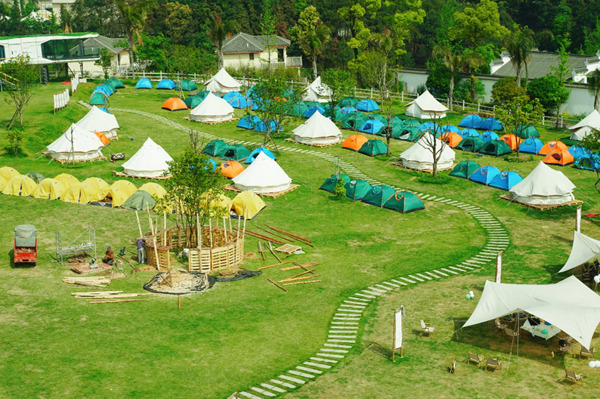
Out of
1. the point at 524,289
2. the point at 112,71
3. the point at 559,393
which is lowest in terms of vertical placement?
the point at 559,393

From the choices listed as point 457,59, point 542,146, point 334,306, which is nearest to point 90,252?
point 334,306

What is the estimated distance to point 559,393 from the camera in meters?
25.8

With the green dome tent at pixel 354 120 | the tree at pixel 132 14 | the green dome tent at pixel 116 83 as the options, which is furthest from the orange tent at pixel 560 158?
the tree at pixel 132 14

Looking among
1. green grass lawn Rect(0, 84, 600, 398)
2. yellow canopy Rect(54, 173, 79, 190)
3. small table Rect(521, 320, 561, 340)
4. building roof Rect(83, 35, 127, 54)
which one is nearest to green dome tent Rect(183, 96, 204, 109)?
building roof Rect(83, 35, 127, 54)

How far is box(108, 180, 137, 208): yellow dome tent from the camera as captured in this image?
160 feet

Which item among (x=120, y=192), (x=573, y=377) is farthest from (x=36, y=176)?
(x=573, y=377)

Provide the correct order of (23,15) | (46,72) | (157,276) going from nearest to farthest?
(157,276) < (46,72) < (23,15)

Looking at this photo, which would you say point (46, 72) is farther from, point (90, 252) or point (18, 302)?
point (18, 302)

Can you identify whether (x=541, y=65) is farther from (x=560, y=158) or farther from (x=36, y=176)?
(x=36, y=176)

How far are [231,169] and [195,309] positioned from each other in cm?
2370

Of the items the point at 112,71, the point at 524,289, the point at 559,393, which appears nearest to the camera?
the point at 559,393

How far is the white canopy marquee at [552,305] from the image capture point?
27.9 m

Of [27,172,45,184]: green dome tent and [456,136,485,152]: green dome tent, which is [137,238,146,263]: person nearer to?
[27,172,45,184]: green dome tent

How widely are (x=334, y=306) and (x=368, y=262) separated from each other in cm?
668
